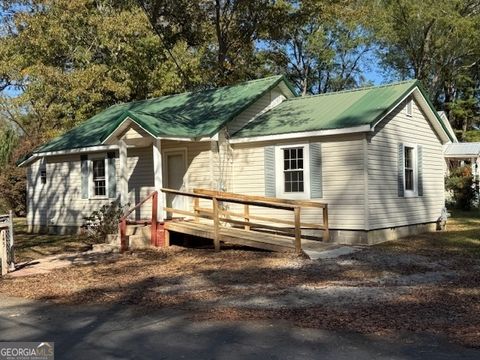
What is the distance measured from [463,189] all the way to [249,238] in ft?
52.5

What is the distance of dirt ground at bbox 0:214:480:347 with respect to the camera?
6.80 meters

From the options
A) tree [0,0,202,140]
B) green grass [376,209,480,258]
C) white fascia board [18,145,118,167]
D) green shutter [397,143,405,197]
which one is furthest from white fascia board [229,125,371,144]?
tree [0,0,202,140]

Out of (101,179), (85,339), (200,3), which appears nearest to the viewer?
(85,339)

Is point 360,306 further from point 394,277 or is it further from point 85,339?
point 85,339

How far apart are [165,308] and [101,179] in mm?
11883

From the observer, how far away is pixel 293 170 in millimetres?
15297

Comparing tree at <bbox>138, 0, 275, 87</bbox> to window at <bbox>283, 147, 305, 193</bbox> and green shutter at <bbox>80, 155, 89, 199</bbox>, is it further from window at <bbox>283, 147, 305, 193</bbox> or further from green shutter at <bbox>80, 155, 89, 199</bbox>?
window at <bbox>283, 147, 305, 193</bbox>

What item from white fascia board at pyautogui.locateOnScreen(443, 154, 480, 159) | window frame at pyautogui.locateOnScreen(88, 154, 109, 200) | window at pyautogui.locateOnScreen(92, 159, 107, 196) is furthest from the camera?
white fascia board at pyautogui.locateOnScreen(443, 154, 480, 159)

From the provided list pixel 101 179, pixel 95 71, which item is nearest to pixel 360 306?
pixel 101 179

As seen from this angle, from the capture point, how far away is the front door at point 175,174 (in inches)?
665

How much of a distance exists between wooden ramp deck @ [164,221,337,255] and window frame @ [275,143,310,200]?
1538 millimetres

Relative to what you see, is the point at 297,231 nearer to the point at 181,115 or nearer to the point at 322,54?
the point at 181,115

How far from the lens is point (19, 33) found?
20531 mm

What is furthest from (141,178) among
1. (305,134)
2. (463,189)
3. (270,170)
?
(463,189)
